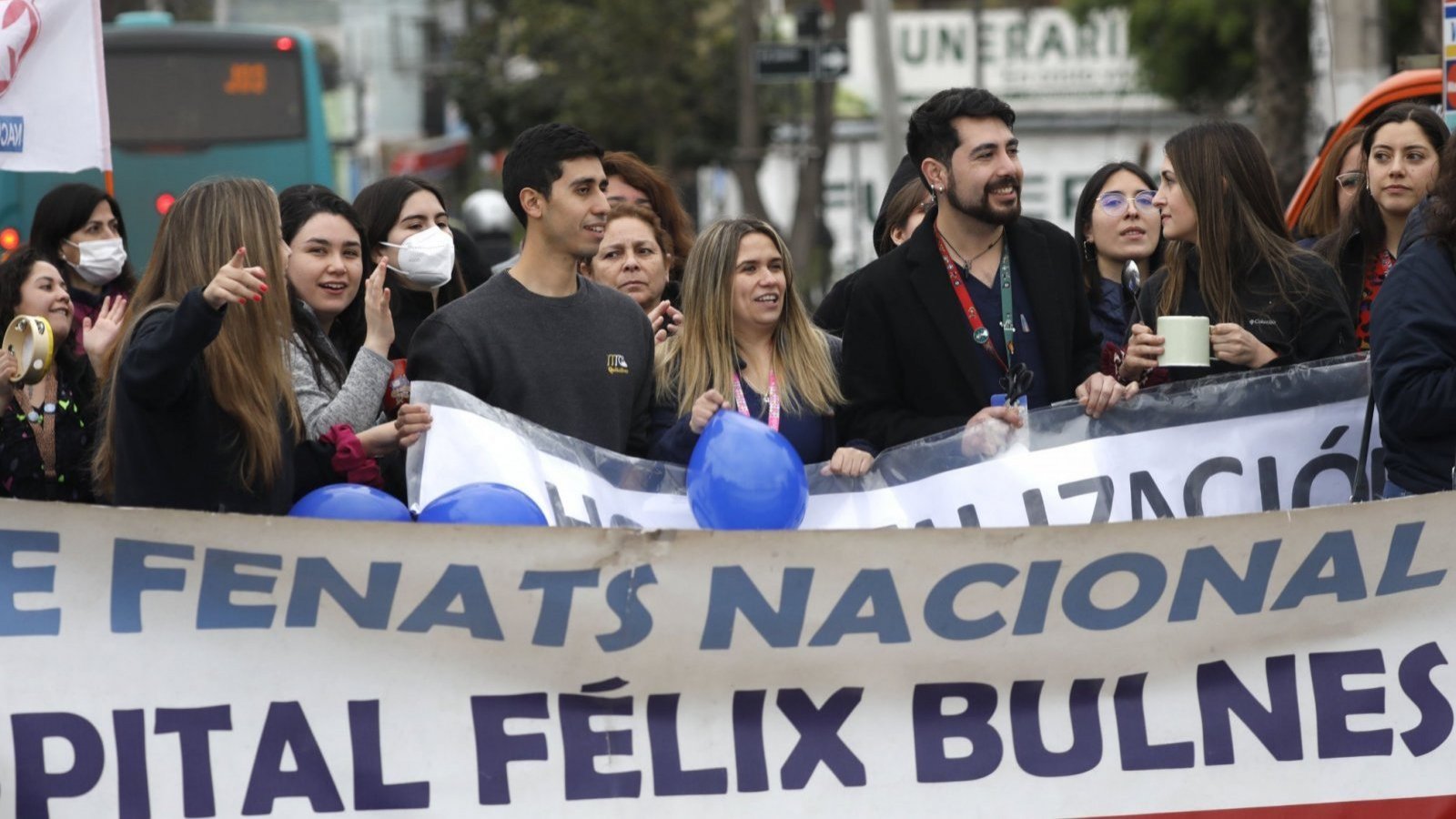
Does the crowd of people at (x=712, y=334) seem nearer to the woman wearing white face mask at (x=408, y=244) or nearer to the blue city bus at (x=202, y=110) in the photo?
the woman wearing white face mask at (x=408, y=244)

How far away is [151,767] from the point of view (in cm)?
412

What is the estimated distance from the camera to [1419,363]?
4598 millimetres

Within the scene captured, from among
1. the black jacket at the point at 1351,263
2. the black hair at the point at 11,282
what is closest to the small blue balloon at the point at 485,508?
the black hair at the point at 11,282

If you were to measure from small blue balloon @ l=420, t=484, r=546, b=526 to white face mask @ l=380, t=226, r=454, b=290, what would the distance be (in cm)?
136

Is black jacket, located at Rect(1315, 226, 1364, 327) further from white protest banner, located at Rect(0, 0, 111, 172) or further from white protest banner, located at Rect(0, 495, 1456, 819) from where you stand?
white protest banner, located at Rect(0, 0, 111, 172)

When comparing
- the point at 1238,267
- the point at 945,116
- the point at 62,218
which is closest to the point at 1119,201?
the point at 1238,267

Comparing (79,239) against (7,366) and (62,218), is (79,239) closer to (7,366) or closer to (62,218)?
(62,218)

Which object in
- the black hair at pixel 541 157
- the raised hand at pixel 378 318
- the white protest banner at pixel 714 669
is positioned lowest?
the white protest banner at pixel 714 669

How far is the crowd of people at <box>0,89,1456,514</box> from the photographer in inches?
183

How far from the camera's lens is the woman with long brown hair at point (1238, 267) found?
208 inches

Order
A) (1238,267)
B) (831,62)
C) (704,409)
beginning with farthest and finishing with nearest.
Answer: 1. (831,62)
2. (1238,267)
3. (704,409)

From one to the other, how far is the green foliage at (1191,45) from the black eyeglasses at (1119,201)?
58.3 feet

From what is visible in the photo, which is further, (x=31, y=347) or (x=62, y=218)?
(x=62, y=218)

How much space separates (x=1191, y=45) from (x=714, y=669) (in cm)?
2211
